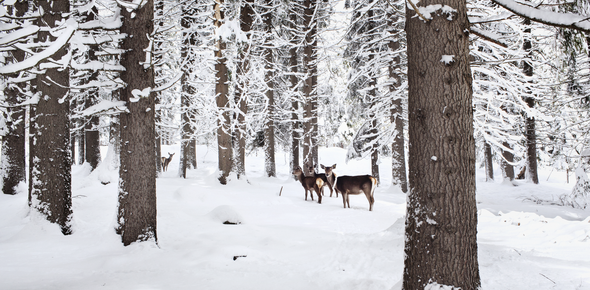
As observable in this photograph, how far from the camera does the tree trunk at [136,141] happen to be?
5.20m

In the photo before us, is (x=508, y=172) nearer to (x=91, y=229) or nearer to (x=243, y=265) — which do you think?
(x=243, y=265)

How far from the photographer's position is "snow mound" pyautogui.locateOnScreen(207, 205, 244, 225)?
7.18 metres

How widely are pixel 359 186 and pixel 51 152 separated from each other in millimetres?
7915

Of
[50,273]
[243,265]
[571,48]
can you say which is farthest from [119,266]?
[571,48]

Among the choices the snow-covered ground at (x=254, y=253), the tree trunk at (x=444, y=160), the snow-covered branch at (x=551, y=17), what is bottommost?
the snow-covered ground at (x=254, y=253)

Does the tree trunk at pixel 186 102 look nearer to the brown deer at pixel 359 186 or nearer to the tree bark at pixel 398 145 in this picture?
the brown deer at pixel 359 186

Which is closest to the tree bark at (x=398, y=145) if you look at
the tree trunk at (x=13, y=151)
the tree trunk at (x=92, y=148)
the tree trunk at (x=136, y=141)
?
the tree trunk at (x=136, y=141)

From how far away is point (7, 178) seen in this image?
995 cm

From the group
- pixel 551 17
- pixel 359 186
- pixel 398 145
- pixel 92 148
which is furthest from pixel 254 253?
pixel 92 148

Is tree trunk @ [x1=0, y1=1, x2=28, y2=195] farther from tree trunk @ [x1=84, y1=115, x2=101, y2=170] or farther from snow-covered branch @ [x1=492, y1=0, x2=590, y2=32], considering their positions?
snow-covered branch @ [x1=492, y1=0, x2=590, y2=32]

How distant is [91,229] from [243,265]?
374 centimetres

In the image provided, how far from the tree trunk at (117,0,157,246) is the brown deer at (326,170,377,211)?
20.8 feet

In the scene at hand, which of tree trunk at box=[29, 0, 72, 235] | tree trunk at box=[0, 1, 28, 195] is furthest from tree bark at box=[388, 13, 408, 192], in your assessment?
tree trunk at box=[0, 1, 28, 195]

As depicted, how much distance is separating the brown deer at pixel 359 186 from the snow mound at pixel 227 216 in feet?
13.6
